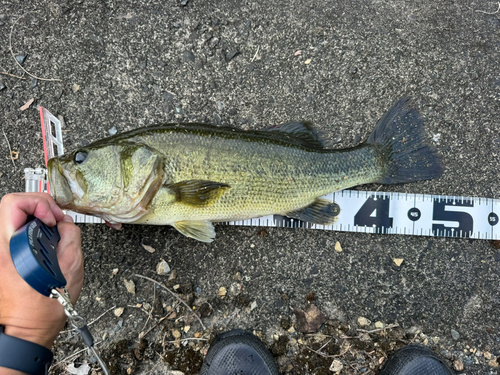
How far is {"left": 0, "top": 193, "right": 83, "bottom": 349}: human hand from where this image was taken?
1.90 meters

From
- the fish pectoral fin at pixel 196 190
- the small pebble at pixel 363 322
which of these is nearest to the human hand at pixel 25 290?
the fish pectoral fin at pixel 196 190

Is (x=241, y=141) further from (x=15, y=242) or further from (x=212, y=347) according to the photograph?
(x=212, y=347)

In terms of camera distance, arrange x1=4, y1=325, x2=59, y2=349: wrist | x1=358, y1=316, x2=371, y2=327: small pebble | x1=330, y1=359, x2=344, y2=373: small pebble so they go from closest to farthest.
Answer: x1=4, y1=325, x2=59, y2=349: wrist → x1=330, y1=359, x2=344, y2=373: small pebble → x1=358, y1=316, x2=371, y2=327: small pebble

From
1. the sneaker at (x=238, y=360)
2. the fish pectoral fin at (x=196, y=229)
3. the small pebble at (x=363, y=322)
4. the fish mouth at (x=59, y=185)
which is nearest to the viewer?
the fish mouth at (x=59, y=185)

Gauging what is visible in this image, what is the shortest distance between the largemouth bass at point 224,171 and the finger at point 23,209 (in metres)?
0.29

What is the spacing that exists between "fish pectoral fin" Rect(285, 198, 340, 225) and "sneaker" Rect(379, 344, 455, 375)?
141 cm

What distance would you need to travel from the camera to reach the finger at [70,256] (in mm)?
2055

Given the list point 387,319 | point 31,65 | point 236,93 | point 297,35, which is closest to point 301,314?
point 387,319

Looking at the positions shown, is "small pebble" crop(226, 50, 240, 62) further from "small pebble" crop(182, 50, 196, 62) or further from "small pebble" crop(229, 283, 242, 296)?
"small pebble" crop(229, 283, 242, 296)

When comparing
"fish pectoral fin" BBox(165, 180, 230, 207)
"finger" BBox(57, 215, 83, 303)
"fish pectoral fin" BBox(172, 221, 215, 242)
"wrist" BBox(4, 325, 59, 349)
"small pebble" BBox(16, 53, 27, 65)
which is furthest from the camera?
"small pebble" BBox(16, 53, 27, 65)

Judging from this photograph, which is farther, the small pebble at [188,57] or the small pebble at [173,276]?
the small pebble at [188,57]

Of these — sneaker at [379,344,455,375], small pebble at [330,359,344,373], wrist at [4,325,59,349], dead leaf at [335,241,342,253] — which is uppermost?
dead leaf at [335,241,342,253]

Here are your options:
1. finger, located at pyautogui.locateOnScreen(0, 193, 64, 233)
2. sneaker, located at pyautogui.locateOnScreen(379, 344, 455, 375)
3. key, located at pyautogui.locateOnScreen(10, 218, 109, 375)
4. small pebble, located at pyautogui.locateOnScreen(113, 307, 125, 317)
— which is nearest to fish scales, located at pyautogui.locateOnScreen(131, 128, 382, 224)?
finger, located at pyautogui.locateOnScreen(0, 193, 64, 233)

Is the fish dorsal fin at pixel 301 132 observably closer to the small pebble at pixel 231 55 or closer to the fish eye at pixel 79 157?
the small pebble at pixel 231 55
